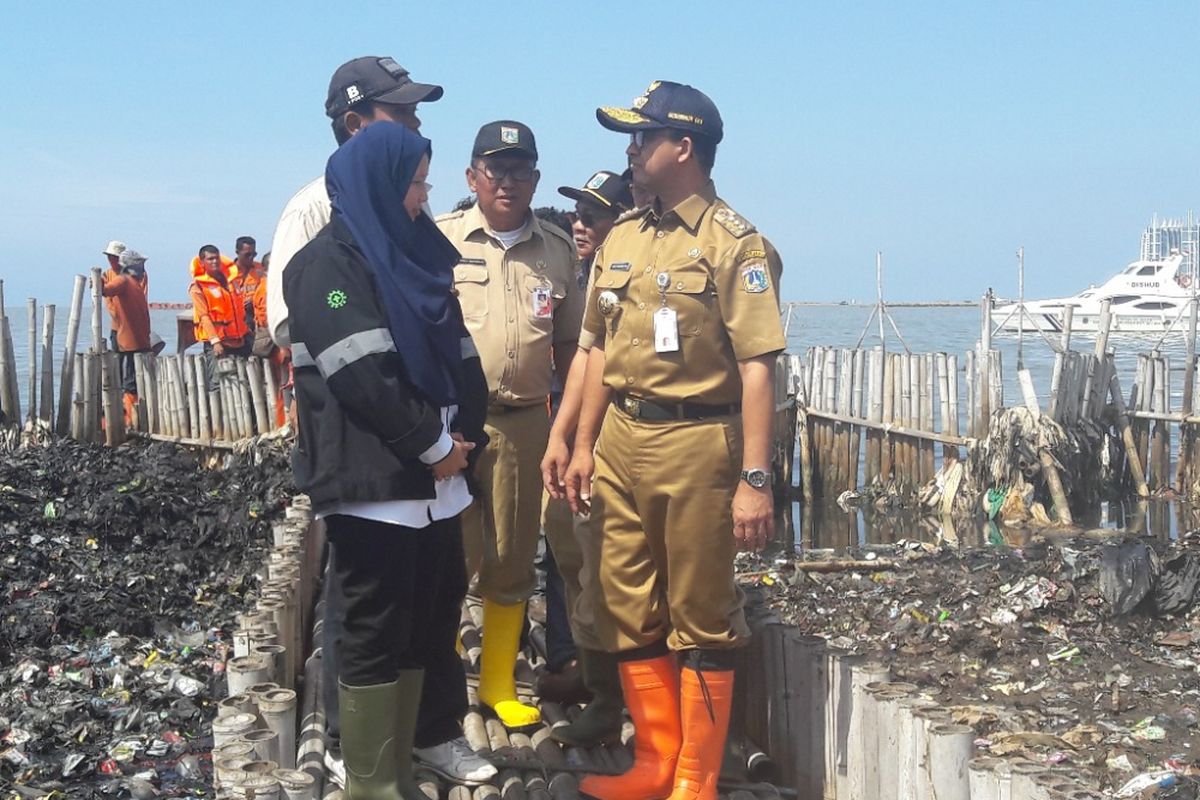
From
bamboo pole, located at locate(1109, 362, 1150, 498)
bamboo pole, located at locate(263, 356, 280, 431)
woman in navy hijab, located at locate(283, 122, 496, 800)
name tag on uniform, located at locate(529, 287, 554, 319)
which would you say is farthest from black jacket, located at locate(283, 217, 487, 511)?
bamboo pole, located at locate(1109, 362, 1150, 498)

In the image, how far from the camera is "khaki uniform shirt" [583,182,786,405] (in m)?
3.78

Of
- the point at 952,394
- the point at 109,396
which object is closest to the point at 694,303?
the point at 952,394

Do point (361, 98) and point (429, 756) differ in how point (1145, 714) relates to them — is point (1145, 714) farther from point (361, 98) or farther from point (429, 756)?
point (361, 98)

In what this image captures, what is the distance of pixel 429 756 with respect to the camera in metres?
4.00

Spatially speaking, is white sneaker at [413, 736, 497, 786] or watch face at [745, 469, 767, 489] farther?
white sneaker at [413, 736, 497, 786]

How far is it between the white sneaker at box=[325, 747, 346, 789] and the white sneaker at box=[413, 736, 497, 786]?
22 centimetres

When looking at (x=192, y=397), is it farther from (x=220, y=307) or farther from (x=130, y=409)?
(x=220, y=307)

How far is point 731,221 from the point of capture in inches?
152

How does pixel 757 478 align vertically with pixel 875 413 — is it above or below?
above

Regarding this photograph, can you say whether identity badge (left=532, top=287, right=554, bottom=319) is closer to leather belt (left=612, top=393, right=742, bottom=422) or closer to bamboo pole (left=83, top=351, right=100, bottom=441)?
leather belt (left=612, top=393, right=742, bottom=422)

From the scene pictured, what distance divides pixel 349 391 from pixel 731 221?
1237 millimetres

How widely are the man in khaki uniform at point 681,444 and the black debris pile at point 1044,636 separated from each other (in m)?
2.17

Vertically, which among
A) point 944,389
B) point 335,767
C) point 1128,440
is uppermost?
point 944,389

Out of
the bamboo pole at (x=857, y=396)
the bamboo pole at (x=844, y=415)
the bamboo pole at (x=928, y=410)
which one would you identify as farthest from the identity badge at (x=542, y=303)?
the bamboo pole at (x=844, y=415)
